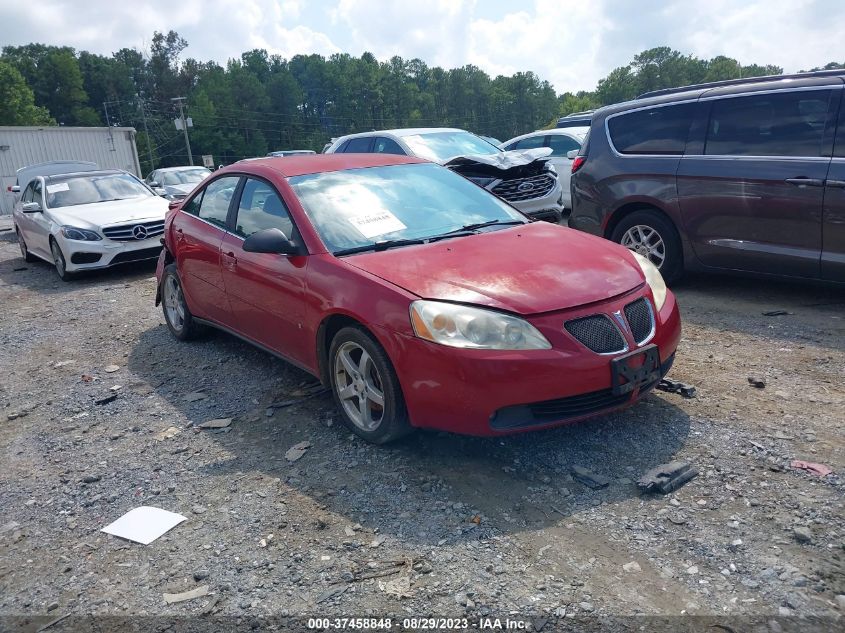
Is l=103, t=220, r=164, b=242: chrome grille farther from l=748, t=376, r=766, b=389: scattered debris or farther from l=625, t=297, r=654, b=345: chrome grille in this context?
l=748, t=376, r=766, b=389: scattered debris

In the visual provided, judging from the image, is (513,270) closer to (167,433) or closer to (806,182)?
(167,433)

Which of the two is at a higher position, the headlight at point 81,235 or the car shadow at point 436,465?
the headlight at point 81,235

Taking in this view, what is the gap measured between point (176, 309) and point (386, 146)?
17.5ft

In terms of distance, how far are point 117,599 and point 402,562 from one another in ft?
3.93

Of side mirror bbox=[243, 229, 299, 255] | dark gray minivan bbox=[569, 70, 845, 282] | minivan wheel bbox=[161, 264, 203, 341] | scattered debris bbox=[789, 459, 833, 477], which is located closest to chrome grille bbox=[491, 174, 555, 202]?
dark gray minivan bbox=[569, 70, 845, 282]

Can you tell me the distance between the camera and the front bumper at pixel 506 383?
343 centimetres

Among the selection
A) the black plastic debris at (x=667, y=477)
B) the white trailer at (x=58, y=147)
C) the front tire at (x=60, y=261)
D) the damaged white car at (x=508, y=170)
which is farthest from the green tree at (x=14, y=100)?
the black plastic debris at (x=667, y=477)

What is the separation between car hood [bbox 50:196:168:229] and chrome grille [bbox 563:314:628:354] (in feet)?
28.1

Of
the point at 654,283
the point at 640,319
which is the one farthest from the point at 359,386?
the point at 654,283

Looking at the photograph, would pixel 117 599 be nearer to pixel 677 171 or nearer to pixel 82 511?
pixel 82 511

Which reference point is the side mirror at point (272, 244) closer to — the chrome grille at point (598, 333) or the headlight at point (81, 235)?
the chrome grille at point (598, 333)

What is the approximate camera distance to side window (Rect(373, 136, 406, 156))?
10.6 metres

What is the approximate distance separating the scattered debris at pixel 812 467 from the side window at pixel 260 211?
3.16 metres

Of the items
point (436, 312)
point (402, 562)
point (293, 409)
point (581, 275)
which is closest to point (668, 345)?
point (581, 275)
